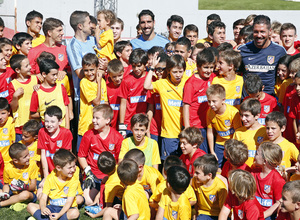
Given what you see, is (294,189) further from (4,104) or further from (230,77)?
(4,104)

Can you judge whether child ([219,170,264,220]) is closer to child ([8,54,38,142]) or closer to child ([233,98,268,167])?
child ([233,98,268,167])

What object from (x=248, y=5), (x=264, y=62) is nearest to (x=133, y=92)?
(x=264, y=62)

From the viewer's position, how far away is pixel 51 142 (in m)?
6.46

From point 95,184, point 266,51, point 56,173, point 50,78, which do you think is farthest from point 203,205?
point 50,78

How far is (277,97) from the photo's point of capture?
6.87 metres

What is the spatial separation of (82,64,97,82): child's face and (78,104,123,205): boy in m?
0.73

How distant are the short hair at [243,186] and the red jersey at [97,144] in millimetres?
2298

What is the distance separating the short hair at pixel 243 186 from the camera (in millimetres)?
4617

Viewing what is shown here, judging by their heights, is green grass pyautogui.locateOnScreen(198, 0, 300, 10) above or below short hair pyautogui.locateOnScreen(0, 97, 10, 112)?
above

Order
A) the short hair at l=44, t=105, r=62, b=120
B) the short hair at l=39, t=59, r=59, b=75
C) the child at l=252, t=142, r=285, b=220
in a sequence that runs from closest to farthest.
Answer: the child at l=252, t=142, r=285, b=220 → the short hair at l=44, t=105, r=62, b=120 → the short hair at l=39, t=59, r=59, b=75

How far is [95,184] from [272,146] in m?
2.83

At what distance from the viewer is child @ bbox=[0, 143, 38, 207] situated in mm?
6184

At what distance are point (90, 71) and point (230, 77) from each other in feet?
7.92

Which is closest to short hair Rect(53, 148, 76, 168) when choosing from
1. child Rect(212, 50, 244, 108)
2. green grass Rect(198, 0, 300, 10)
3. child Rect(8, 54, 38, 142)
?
child Rect(8, 54, 38, 142)
